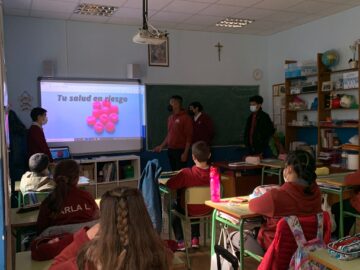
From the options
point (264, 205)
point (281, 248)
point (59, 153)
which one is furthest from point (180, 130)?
point (281, 248)

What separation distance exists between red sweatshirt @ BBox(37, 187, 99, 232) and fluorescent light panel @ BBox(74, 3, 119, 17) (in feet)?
11.5

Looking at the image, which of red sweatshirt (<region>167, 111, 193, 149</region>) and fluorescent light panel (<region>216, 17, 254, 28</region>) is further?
fluorescent light panel (<region>216, 17, 254, 28</region>)

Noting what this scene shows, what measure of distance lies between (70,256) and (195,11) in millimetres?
4736

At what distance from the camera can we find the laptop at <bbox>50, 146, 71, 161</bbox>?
222 inches

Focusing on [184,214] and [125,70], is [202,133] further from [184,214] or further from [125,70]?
[184,214]

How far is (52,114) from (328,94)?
4.29 m

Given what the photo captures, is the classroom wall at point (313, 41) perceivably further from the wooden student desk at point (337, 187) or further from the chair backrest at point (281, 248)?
the chair backrest at point (281, 248)

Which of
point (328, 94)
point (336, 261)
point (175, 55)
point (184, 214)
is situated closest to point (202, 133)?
point (175, 55)

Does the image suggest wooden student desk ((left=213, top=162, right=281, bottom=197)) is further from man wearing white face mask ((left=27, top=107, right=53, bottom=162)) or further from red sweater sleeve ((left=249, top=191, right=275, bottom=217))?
red sweater sleeve ((left=249, top=191, right=275, bottom=217))

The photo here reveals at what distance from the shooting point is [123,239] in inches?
52.0

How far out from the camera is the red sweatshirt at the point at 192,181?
3.39 metres

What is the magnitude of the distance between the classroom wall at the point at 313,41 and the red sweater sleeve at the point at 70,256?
5.12 m

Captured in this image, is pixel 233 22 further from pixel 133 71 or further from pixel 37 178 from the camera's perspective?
pixel 37 178

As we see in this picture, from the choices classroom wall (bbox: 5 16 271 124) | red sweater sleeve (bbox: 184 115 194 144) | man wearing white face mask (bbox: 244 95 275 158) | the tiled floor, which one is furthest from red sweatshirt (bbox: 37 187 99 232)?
man wearing white face mask (bbox: 244 95 275 158)
